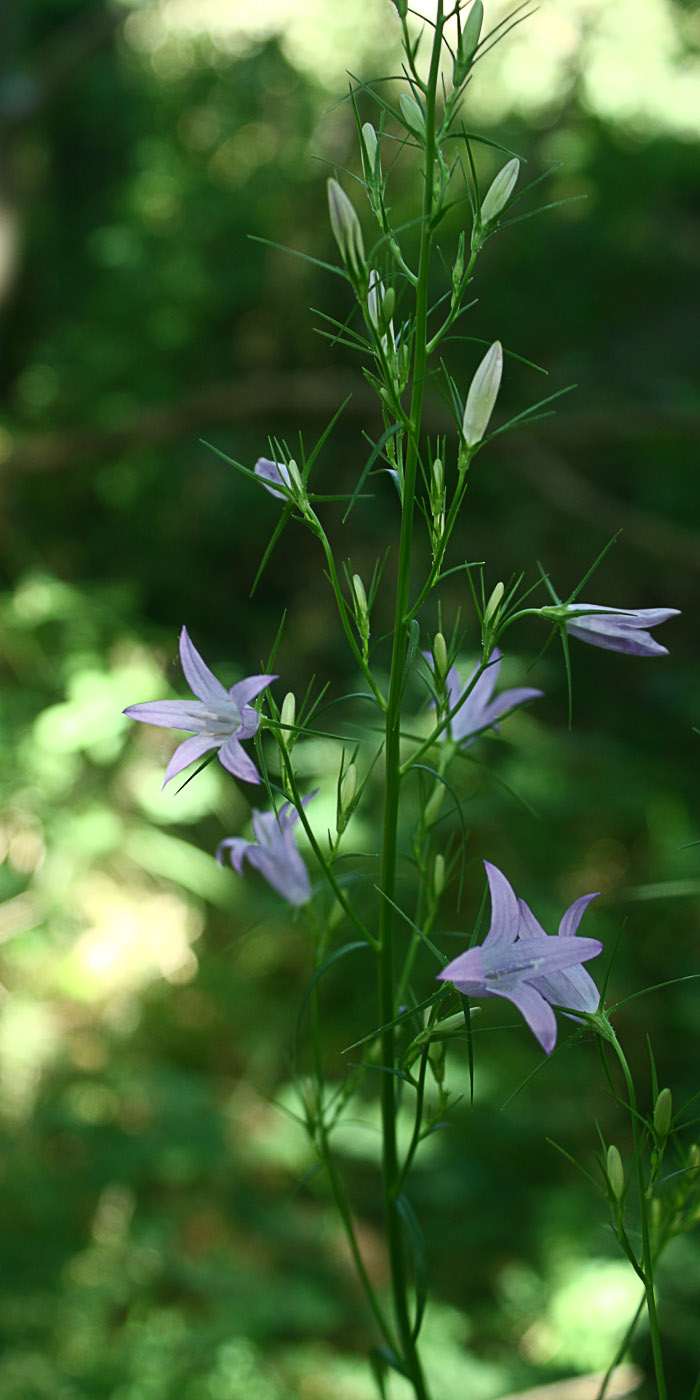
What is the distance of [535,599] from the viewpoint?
2.32m

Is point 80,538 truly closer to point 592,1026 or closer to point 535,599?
point 535,599

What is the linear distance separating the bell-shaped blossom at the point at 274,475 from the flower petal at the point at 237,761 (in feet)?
0.38

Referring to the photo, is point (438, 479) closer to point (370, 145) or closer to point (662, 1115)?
point (370, 145)

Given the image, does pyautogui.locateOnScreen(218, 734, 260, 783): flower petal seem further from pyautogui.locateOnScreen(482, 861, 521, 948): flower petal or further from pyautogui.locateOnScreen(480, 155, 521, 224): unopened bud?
pyautogui.locateOnScreen(480, 155, 521, 224): unopened bud

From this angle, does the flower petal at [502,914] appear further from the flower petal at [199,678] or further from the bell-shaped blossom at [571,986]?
the flower petal at [199,678]

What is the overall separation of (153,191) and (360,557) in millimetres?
1109

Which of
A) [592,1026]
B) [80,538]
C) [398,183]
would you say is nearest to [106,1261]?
[592,1026]

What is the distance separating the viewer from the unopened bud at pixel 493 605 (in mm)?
465

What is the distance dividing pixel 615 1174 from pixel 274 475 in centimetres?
37

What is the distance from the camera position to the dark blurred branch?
2.32m

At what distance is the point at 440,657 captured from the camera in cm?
50

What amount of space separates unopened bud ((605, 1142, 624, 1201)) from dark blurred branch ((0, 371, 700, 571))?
1952 mm

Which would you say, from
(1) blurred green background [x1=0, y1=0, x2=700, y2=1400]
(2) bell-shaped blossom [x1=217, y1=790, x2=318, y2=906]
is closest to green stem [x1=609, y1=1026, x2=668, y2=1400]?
(2) bell-shaped blossom [x1=217, y1=790, x2=318, y2=906]

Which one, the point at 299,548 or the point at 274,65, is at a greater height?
the point at 274,65
